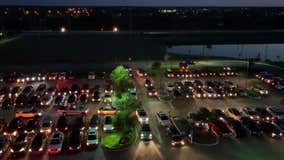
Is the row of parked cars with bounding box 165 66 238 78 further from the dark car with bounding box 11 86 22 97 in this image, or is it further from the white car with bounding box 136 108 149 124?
the dark car with bounding box 11 86 22 97

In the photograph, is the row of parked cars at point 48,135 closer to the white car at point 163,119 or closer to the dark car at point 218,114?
Answer: the white car at point 163,119

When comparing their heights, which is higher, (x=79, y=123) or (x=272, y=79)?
(x=272, y=79)

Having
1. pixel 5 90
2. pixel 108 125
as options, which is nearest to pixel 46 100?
pixel 5 90

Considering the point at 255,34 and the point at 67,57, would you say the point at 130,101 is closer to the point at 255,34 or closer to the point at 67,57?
the point at 67,57

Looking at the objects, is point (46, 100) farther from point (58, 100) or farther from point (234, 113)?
point (234, 113)

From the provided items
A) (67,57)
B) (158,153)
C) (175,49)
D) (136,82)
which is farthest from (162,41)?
(158,153)

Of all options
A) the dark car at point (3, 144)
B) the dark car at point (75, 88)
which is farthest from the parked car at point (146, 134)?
the dark car at point (75, 88)
